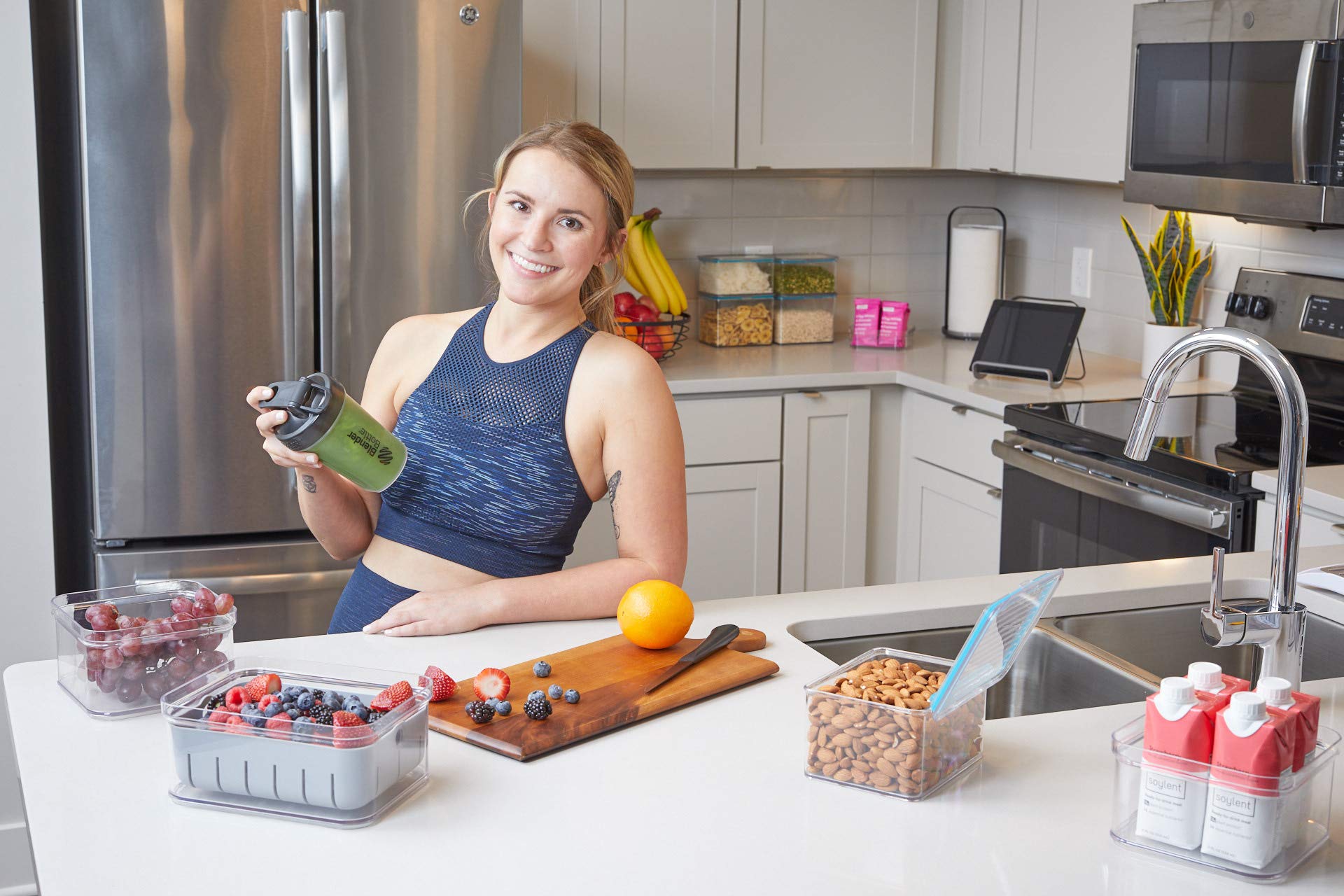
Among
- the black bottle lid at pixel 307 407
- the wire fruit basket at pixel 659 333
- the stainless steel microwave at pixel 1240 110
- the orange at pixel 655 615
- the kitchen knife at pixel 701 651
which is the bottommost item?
the kitchen knife at pixel 701 651

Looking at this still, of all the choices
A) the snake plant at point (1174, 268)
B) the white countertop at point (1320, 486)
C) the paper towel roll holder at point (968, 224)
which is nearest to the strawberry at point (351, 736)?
the white countertop at point (1320, 486)

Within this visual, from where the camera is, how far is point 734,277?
152 inches

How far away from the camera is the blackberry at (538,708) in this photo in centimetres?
A: 130

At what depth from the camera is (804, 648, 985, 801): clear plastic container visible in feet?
3.87

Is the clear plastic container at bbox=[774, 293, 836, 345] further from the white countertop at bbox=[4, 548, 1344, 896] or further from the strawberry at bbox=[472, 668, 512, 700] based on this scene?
the strawberry at bbox=[472, 668, 512, 700]

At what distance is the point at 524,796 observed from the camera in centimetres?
118

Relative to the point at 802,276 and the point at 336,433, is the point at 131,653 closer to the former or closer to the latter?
the point at 336,433

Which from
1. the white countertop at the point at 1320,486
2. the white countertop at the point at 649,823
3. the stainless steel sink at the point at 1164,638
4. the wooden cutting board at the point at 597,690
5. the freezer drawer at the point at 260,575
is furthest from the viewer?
the freezer drawer at the point at 260,575

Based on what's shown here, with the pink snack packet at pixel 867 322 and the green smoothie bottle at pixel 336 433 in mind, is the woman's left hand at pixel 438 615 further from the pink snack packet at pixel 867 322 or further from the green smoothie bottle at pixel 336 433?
the pink snack packet at pixel 867 322

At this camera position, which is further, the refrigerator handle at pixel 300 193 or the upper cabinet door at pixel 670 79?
the upper cabinet door at pixel 670 79

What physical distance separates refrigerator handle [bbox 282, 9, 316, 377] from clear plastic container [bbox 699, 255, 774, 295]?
4.41 feet

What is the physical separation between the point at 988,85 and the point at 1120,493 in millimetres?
1483

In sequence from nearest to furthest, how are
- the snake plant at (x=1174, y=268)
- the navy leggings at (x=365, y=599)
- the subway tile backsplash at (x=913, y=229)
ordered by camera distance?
the navy leggings at (x=365, y=599)
the snake plant at (x=1174, y=268)
the subway tile backsplash at (x=913, y=229)

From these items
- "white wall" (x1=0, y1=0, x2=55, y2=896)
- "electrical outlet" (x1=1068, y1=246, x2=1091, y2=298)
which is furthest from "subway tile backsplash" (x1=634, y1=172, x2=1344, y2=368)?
"white wall" (x1=0, y1=0, x2=55, y2=896)
